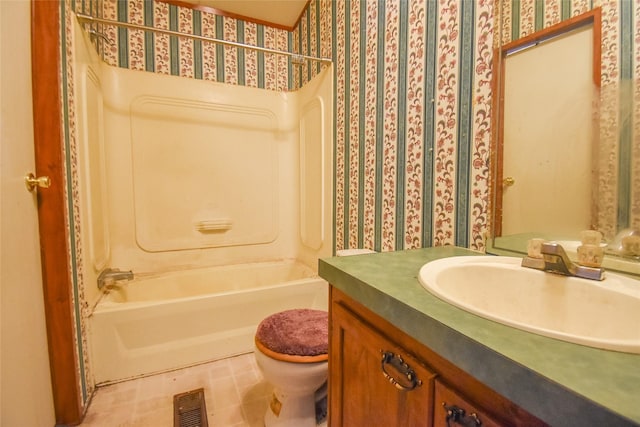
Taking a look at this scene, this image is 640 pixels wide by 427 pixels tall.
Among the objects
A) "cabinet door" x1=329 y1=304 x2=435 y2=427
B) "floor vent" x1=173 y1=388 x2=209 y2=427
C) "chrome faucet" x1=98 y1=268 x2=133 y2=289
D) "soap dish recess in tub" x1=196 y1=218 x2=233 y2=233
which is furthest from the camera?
"soap dish recess in tub" x1=196 y1=218 x2=233 y2=233

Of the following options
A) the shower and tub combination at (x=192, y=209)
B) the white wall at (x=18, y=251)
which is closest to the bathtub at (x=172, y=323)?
the shower and tub combination at (x=192, y=209)

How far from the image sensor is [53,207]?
1127 mm

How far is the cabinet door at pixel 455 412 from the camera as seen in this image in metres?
0.42

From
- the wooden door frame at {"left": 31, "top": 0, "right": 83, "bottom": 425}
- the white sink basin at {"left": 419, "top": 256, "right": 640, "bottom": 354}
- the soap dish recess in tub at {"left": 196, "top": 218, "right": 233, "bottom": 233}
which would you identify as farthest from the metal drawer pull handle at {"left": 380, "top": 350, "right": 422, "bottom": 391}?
the soap dish recess in tub at {"left": 196, "top": 218, "right": 233, "bottom": 233}

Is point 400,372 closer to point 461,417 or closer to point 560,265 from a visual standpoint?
point 461,417

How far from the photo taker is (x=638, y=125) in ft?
2.20

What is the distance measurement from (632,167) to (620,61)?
25 cm

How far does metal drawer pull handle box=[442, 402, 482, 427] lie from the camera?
43cm

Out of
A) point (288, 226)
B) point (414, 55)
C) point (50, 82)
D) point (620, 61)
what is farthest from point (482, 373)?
point (288, 226)

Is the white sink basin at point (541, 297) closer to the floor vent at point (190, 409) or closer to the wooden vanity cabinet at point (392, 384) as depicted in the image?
the wooden vanity cabinet at point (392, 384)

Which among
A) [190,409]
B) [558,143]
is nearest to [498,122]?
[558,143]

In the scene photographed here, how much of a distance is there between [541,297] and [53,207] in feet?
5.26

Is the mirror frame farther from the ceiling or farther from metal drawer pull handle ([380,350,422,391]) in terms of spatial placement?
the ceiling

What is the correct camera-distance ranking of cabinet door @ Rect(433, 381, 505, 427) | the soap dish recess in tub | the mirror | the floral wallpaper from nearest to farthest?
cabinet door @ Rect(433, 381, 505, 427), the mirror, the floral wallpaper, the soap dish recess in tub
